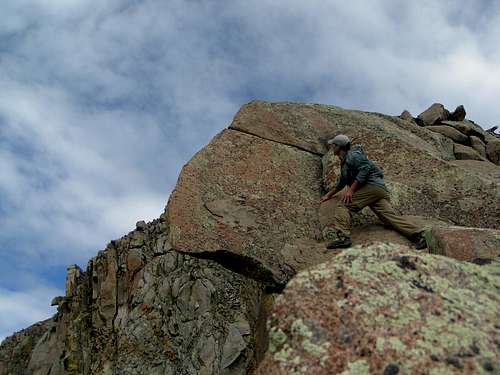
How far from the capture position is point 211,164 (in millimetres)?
15117

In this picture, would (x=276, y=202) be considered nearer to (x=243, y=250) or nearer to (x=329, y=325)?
(x=243, y=250)

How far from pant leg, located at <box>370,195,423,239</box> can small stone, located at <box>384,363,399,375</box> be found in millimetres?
8796

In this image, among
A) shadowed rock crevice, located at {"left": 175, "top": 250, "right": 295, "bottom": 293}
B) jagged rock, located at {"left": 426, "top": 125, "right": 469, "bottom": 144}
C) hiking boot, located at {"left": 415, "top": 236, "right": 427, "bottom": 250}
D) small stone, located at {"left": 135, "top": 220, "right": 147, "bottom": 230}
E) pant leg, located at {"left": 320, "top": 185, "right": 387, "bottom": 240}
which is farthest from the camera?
jagged rock, located at {"left": 426, "top": 125, "right": 469, "bottom": 144}

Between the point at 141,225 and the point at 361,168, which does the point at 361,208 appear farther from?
the point at 141,225

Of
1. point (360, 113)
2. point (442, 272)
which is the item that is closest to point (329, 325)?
point (442, 272)

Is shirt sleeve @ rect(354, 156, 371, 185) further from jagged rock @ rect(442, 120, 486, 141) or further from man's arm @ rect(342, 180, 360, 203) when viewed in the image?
jagged rock @ rect(442, 120, 486, 141)

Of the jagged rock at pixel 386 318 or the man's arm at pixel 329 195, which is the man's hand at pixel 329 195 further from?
the jagged rock at pixel 386 318

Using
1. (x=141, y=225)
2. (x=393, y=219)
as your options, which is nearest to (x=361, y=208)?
(x=393, y=219)

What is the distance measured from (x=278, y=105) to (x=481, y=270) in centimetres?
1233

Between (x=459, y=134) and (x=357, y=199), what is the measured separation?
1086 cm

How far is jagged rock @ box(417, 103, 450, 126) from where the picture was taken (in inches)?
974

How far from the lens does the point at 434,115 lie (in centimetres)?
2516

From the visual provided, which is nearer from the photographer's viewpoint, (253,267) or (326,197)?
(253,267)

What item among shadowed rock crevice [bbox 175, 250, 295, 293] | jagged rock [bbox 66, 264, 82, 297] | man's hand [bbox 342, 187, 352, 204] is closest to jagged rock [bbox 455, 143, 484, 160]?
man's hand [bbox 342, 187, 352, 204]
